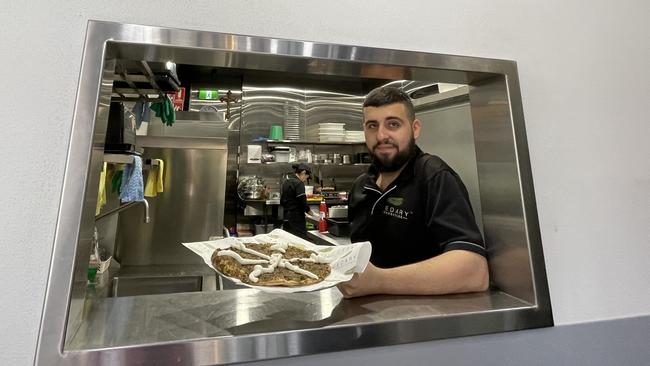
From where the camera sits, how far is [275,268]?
54cm

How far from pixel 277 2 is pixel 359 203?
874 mm

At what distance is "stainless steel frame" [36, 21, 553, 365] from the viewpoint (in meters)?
0.41

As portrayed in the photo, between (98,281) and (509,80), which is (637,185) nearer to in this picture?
(509,80)

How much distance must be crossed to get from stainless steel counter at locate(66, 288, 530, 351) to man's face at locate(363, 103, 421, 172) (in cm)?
60

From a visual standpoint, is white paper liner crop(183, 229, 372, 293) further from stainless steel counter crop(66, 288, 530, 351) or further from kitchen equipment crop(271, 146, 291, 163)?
kitchen equipment crop(271, 146, 291, 163)

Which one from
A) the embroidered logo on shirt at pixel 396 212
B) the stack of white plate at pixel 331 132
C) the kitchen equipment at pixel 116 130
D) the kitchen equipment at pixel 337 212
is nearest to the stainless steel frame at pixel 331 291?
the embroidered logo on shirt at pixel 396 212

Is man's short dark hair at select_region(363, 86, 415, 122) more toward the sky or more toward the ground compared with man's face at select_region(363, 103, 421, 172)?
more toward the sky

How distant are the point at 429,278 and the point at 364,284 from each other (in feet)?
0.49

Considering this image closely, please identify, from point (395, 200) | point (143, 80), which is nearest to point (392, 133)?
point (395, 200)

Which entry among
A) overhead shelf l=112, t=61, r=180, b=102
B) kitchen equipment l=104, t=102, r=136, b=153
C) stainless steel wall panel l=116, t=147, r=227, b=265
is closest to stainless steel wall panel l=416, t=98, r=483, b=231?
overhead shelf l=112, t=61, r=180, b=102

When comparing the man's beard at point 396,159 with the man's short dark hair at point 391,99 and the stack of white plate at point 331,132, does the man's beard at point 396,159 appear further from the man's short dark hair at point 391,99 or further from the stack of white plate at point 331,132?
the stack of white plate at point 331,132

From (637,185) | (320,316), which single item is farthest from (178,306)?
(637,185)

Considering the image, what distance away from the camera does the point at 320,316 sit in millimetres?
512

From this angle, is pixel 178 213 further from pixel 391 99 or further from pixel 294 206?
pixel 391 99
